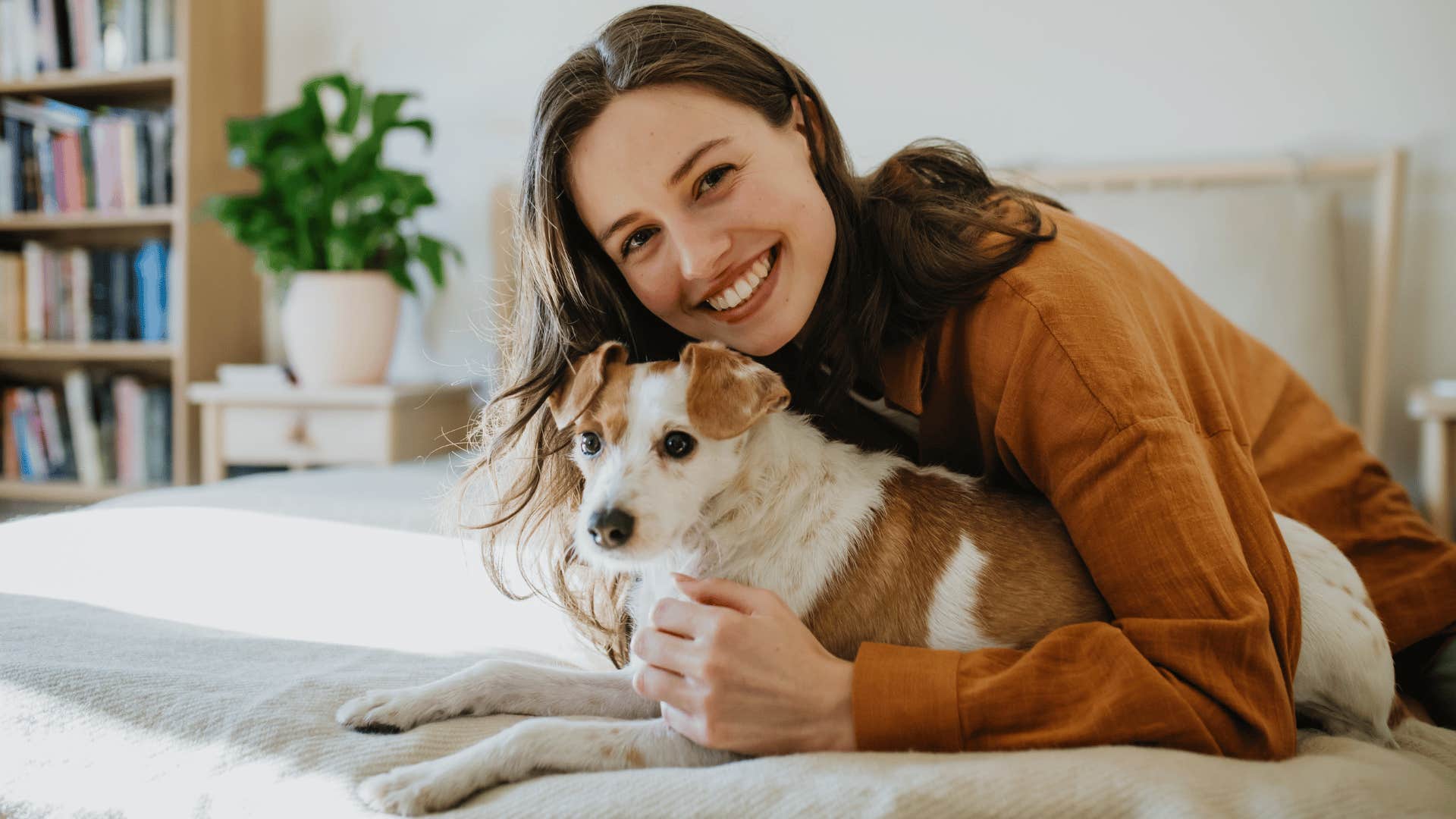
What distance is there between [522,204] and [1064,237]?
0.87m

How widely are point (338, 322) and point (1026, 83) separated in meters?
2.74

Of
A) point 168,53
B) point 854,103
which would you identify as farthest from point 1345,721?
point 168,53

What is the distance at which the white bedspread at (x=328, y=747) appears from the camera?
89 cm

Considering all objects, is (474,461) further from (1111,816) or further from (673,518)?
(1111,816)

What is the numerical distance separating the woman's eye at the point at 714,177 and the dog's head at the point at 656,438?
0.25m

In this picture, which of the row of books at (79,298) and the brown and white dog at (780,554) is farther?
the row of books at (79,298)

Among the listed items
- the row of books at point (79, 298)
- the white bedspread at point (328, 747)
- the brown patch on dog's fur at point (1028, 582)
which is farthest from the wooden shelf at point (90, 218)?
the brown patch on dog's fur at point (1028, 582)

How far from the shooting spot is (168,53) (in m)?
3.79

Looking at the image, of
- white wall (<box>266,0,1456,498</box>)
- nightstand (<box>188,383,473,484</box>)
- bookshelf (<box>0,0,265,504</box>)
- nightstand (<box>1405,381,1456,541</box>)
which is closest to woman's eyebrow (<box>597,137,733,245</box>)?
white wall (<box>266,0,1456,498</box>)

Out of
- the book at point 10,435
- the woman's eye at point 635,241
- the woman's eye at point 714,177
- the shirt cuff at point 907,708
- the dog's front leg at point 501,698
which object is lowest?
the book at point 10,435

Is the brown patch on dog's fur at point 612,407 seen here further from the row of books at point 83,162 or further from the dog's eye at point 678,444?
the row of books at point 83,162

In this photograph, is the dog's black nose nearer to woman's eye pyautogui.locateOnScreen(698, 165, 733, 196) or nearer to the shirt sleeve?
the shirt sleeve

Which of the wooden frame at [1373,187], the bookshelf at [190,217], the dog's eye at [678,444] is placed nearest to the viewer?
the dog's eye at [678,444]

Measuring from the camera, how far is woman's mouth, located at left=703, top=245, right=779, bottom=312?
1.39m
